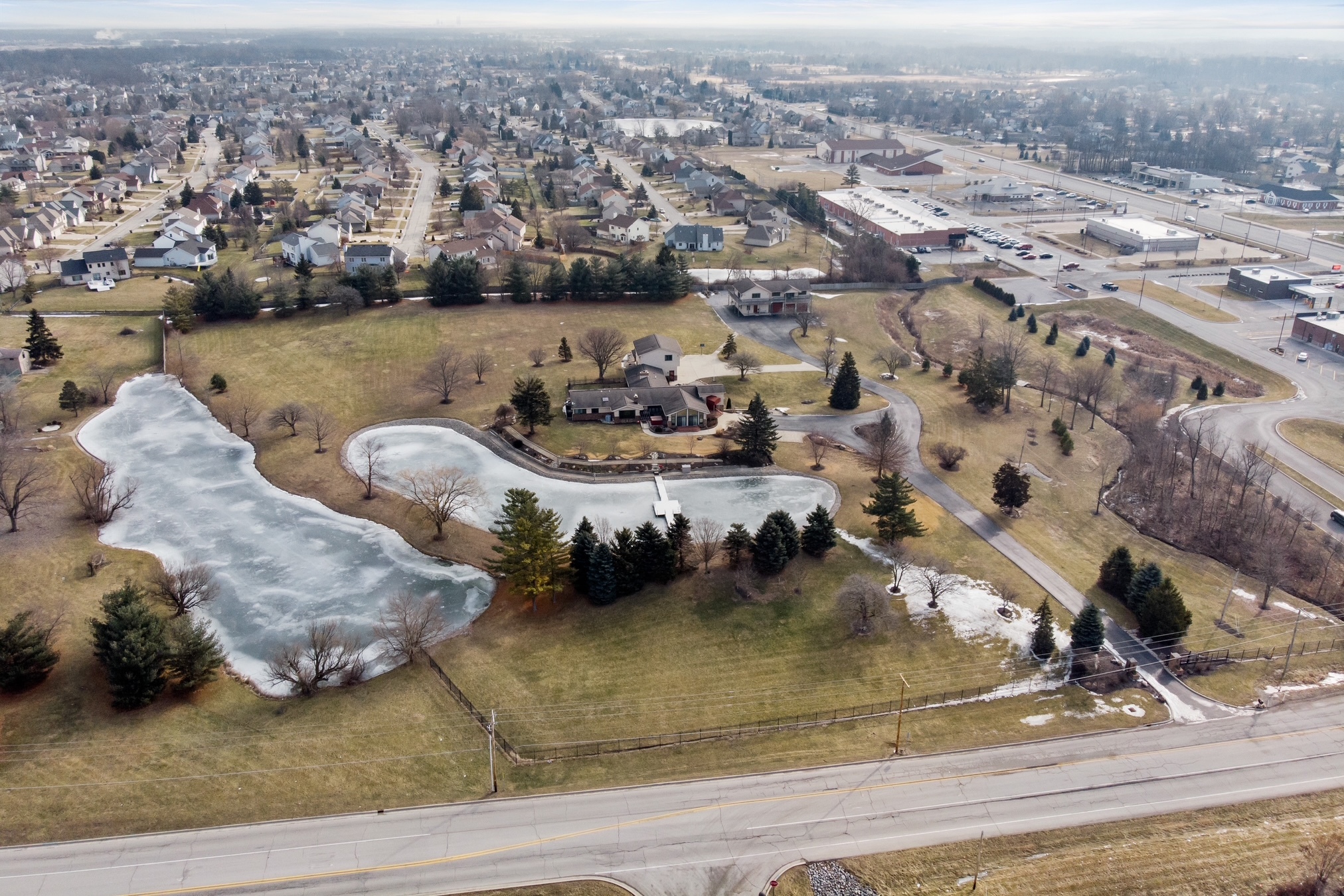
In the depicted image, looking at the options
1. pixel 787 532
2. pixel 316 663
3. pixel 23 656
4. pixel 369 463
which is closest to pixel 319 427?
pixel 369 463

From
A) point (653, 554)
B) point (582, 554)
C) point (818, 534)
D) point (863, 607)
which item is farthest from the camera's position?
point (818, 534)

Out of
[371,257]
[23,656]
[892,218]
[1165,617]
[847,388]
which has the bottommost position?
[23,656]

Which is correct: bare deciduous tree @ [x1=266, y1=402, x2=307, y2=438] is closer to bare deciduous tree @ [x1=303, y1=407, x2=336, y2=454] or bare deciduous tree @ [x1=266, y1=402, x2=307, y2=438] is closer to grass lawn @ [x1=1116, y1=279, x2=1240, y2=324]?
bare deciduous tree @ [x1=303, y1=407, x2=336, y2=454]

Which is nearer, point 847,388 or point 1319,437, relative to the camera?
point 1319,437

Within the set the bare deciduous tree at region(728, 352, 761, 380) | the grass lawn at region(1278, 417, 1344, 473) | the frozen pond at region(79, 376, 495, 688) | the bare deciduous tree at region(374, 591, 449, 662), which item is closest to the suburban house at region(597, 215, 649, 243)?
the bare deciduous tree at region(728, 352, 761, 380)

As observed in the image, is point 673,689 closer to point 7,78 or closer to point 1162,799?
point 1162,799

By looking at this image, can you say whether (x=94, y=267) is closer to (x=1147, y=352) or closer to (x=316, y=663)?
(x=316, y=663)

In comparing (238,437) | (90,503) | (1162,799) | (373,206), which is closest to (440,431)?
(238,437)
